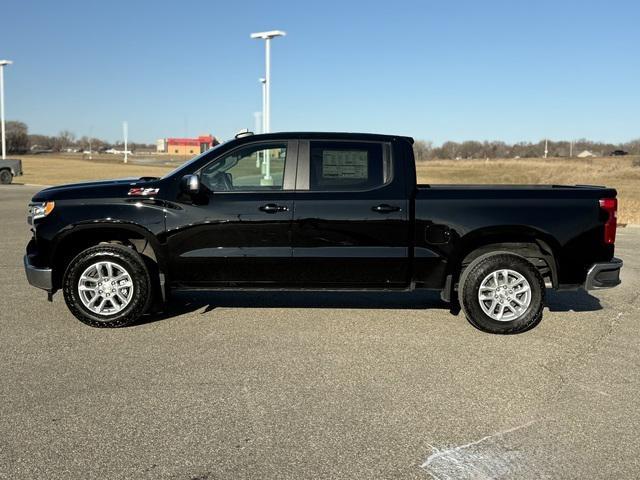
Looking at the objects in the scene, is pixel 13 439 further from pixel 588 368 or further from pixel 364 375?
pixel 588 368

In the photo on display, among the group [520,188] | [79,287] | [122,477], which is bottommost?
[122,477]

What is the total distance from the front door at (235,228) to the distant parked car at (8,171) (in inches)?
1106

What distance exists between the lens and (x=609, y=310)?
22.1 feet

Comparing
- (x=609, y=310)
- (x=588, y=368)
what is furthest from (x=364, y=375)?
(x=609, y=310)

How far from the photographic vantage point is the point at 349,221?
569cm

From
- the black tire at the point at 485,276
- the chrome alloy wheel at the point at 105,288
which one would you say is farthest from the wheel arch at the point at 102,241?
the black tire at the point at 485,276

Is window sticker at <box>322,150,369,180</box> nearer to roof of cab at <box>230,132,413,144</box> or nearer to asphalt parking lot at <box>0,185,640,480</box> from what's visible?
roof of cab at <box>230,132,413,144</box>

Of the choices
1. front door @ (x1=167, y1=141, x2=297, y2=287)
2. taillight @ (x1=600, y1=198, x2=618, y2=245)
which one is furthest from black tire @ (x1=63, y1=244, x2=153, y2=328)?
taillight @ (x1=600, y1=198, x2=618, y2=245)

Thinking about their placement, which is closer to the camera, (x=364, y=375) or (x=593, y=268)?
(x=364, y=375)

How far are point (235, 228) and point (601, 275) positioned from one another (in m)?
3.44

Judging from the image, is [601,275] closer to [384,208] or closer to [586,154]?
[384,208]

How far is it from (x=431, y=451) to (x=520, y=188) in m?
3.34

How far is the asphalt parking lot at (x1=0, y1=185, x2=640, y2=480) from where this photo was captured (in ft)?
10.7

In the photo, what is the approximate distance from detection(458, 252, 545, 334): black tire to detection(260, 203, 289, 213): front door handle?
1.84 m
